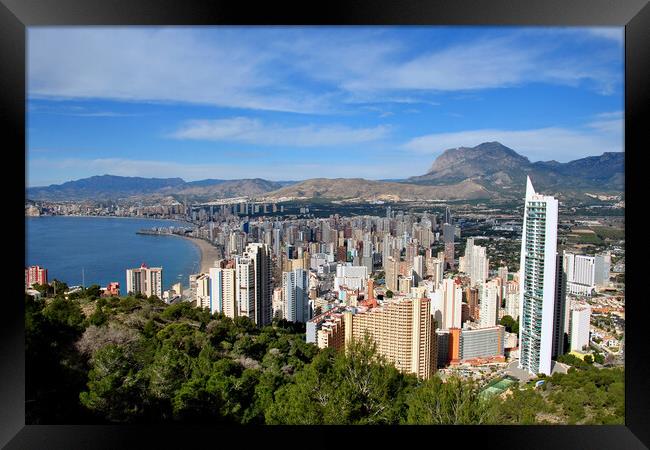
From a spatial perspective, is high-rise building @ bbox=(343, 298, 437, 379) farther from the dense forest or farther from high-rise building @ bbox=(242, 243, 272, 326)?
high-rise building @ bbox=(242, 243, 272, 326)

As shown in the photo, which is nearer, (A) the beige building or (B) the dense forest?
(B) the dense forest

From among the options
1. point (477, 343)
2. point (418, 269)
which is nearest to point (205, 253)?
point (418, 269)

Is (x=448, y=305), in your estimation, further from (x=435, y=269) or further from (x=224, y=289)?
(x=224, y=289)

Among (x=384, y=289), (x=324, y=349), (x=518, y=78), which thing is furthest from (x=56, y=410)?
(x=518, y=78)

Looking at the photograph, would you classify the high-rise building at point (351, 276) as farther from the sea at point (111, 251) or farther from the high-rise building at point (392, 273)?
the sea at point (111, 251)

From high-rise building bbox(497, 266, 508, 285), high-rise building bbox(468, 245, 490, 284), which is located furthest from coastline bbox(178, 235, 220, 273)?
high-rise building bbox(497, 266, 508, 285)

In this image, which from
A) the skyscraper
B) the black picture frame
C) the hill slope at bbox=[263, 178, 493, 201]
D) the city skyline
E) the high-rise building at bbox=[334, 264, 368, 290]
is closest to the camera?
the black picture frame
